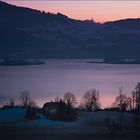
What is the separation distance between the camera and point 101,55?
61.7m

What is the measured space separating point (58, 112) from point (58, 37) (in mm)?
64386

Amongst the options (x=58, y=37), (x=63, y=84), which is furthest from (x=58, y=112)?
(x=58, y=37)

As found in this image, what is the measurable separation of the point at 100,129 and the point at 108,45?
60.0 meters

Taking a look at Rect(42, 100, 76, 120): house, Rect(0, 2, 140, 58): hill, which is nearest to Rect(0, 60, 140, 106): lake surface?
Rect(42, 100, 76, 120): house

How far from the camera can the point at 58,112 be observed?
9398 mm

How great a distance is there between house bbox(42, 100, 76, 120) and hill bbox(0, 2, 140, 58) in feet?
156

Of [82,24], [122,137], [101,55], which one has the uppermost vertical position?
[82,24]

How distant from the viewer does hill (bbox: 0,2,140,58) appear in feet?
205

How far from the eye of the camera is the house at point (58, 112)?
919cm

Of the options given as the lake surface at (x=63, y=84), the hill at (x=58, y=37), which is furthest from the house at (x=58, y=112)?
the hill at (x=58, y=37)

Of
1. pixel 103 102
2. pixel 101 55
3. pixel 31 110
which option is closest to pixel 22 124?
pixel 31 110

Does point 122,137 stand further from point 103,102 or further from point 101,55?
point 101,55

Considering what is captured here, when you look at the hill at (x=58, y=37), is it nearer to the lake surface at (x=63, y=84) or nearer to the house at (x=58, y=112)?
the lake surface at (x=63, y=84)

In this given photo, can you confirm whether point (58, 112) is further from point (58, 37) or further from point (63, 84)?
point (58, 37)
